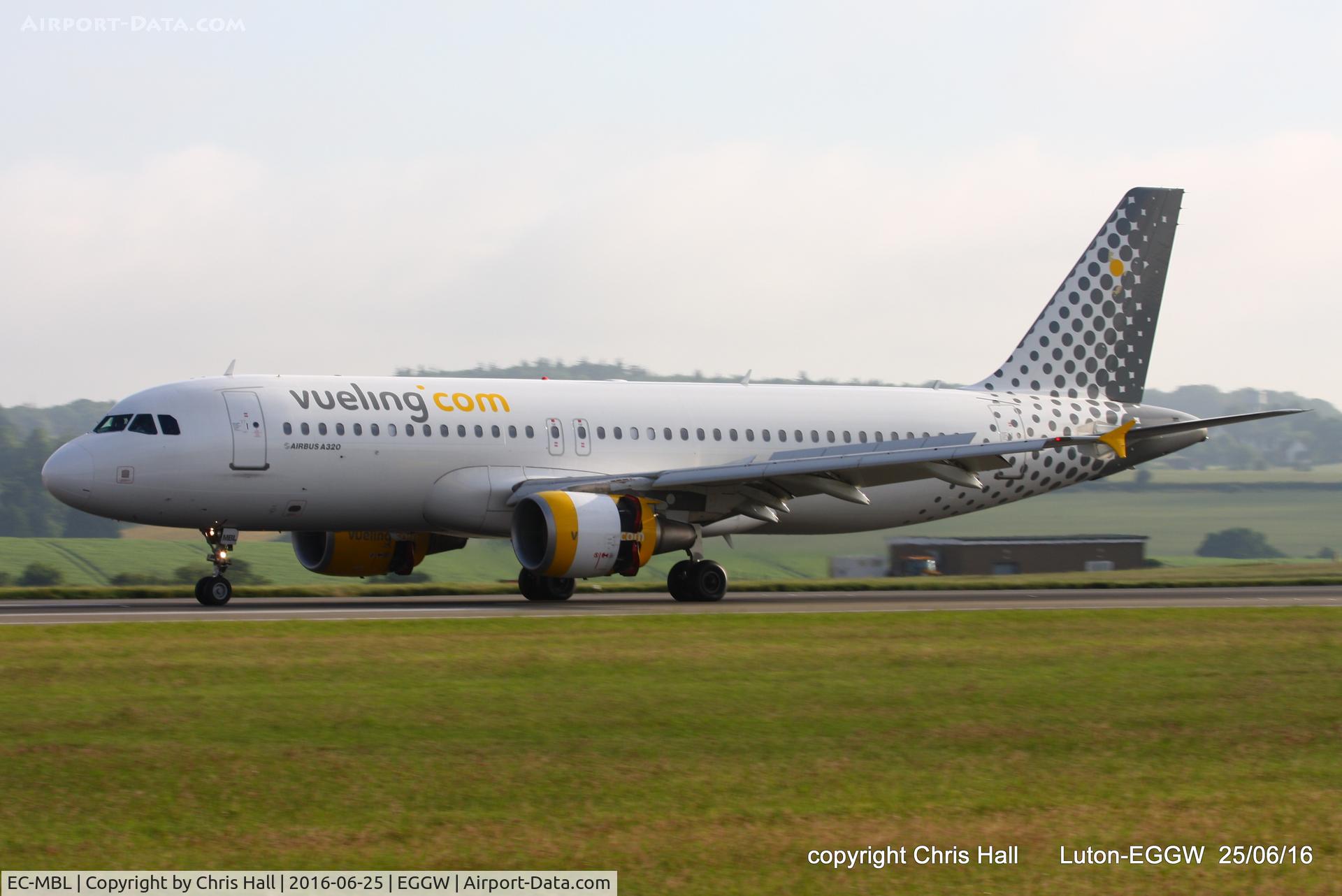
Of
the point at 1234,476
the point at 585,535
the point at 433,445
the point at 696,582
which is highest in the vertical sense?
the point at 433,445

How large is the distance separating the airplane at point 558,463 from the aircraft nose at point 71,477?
0.11ft

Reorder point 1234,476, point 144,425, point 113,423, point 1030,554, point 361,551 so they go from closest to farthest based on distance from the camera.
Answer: point 144,425 < point 113,423 < point 361,551 < point 1030,554 < point 1234,476

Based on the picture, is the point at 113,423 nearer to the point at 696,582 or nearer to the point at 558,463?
the point at 558,463

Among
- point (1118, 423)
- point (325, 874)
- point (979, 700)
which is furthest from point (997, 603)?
point (325, 874)

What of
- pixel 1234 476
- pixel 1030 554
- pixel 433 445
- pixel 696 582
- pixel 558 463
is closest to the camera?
pixel 433 445

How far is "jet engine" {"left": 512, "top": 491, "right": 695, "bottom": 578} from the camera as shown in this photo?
1050 inches

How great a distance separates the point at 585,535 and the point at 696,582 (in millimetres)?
3252

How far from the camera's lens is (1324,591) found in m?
32.0

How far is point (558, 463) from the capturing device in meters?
30.0

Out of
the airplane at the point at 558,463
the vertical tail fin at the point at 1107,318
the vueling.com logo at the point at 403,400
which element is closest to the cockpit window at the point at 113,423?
the airplane at the point at 558,463

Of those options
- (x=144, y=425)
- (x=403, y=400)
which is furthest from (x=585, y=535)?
(x=144, y=425)

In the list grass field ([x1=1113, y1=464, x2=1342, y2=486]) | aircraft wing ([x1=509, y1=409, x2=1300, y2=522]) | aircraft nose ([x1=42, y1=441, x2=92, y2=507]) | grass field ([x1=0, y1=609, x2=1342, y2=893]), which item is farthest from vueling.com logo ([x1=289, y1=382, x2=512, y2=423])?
grass field ([x1=1113, y1=464, x2=1342, y2=486])

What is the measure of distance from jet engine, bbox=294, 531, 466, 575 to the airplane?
4 cm

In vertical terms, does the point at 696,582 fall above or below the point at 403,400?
below
